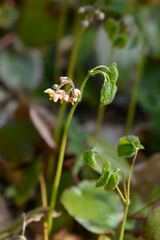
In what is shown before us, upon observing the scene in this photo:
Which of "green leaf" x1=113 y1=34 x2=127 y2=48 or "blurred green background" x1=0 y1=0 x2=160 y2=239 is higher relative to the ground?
"blurred green background" x1=0 y1=0 x2=160 y2=239

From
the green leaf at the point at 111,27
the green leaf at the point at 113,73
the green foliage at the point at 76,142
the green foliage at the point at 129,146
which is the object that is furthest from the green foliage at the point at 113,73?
the green foliage at the point at 76,142

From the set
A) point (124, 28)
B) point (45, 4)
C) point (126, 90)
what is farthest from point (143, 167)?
point (45, 4)

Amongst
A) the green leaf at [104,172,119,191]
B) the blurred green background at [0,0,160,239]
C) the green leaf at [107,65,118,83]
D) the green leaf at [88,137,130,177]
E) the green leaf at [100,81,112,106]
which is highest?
the blurred green background at [0,0,160,239]

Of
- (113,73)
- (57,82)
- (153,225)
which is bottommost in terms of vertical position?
(153,225)

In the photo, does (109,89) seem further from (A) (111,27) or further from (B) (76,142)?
(B) (76,142)

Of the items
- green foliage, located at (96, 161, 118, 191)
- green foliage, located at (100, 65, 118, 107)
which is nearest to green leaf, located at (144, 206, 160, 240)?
green foliage, located at (96, 161, 118, 191)

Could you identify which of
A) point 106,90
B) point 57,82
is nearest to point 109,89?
point 106,90

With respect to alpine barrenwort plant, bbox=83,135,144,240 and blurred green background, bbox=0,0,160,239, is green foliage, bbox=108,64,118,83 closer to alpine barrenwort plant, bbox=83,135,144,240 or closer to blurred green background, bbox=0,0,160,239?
alpine barrenwort plant, bbox=83,135,144,240
